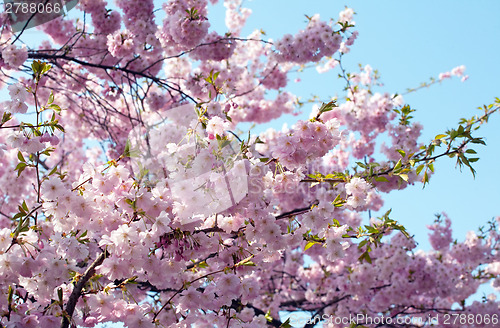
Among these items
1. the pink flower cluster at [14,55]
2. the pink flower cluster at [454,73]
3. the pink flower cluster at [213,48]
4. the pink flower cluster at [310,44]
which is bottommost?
the pink flower cluster at [14,55]

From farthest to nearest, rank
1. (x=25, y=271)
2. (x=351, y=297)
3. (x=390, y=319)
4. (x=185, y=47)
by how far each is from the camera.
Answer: (x=351, y=297)
(x=390, y=319)
(x=185, y=47)
(x=25, y=271)

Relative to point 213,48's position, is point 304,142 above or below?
below

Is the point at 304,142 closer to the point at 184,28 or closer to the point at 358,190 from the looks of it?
the point at 358,190

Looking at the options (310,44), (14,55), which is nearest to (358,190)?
(310,44)

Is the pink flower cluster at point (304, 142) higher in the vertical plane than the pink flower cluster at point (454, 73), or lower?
lower

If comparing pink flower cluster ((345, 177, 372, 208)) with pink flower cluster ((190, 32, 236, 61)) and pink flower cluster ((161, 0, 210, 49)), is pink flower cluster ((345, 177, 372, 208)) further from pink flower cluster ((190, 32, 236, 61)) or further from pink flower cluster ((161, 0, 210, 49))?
pink flower cluster ((190, 32, 236, 61))

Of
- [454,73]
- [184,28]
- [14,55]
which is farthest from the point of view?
[454,73]

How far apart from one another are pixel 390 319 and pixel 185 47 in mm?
5271

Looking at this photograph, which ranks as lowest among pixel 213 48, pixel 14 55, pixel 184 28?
pixel 14 55

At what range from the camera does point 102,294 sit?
234cm

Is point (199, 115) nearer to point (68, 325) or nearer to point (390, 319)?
point (68, 325)

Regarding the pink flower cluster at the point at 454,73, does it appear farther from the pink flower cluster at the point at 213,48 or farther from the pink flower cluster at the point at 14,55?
the pink flower cluster at the point at 14,55

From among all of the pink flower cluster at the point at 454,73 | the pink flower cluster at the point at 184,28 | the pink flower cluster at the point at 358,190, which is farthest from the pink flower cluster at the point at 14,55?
the pink flower cluster at the point at 454,73

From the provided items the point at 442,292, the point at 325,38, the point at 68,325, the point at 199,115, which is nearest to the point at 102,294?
the point at 68,325
